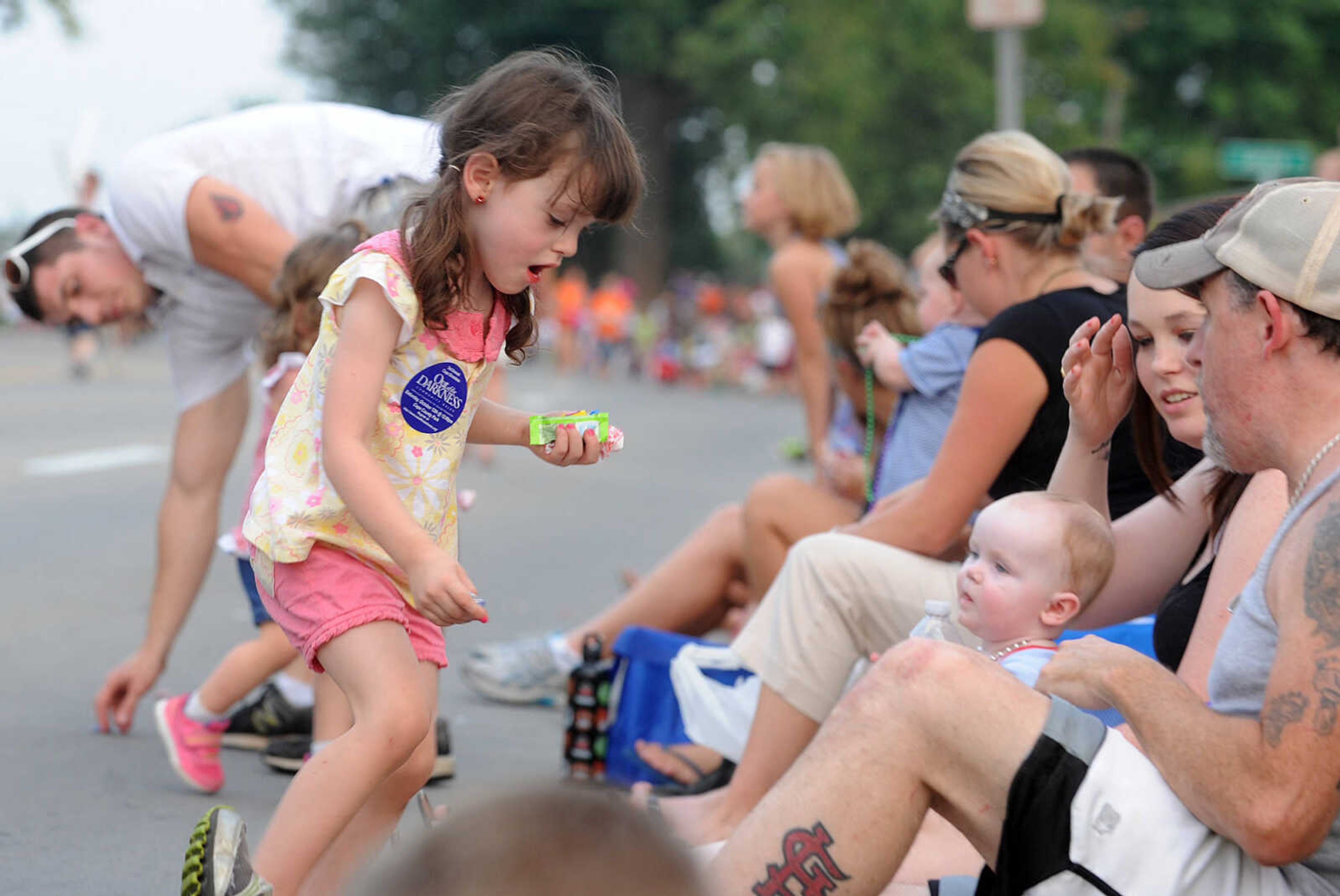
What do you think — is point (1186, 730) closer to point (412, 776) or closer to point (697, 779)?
point (412, 776)

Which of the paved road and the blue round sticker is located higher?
the blue round sticker

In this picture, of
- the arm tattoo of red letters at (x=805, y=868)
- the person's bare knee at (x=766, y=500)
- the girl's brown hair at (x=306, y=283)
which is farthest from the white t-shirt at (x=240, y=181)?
the arm tattoo of red letters at (x=805, y=868)

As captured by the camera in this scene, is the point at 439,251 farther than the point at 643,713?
No

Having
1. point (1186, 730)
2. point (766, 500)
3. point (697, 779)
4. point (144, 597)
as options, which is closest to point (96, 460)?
point (144, 597)

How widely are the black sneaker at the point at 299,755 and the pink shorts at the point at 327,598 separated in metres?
1.41

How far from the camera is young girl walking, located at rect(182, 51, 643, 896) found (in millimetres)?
2656

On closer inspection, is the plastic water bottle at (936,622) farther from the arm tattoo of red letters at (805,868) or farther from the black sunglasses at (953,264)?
the black sunglasses at (953,264)

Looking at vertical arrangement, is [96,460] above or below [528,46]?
below

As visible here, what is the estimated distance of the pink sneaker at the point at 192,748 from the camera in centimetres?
403

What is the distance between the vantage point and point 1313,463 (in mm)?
2135

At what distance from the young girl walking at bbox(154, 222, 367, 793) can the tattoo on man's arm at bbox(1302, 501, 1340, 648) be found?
8.21 feet

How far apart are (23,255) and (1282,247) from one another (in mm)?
3502

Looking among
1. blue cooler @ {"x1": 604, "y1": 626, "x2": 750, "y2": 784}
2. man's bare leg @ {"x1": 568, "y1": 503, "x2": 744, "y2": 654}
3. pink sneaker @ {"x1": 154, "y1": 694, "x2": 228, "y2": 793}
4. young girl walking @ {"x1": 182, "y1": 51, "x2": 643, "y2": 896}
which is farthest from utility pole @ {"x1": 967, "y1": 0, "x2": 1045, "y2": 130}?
young girl walking @ {"x1": 182, "y1": 51, "x2": 643, "y2": 896}

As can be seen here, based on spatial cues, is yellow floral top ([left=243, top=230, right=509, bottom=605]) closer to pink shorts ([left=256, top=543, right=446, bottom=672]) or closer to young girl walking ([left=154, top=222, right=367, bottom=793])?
pink shorts ([left=256, top=543, right=446, bottom=672])
